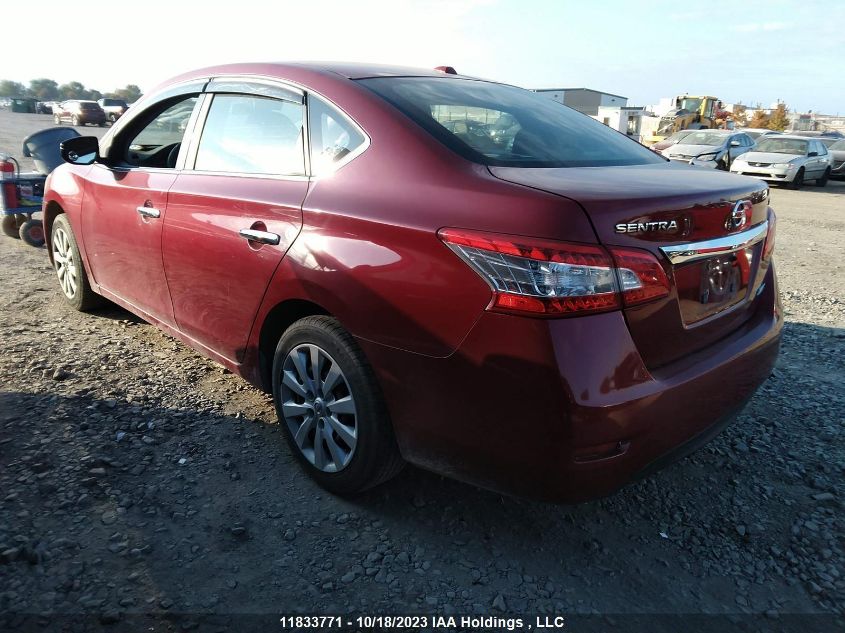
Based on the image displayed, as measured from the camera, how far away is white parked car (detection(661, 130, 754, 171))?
61.1ft

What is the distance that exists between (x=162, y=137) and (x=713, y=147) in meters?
18.4

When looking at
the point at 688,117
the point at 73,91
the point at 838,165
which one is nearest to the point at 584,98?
the point at 688,117

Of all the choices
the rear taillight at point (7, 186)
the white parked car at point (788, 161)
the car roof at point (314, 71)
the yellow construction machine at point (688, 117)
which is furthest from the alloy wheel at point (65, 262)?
the yellow construction machine at point (688, 117)

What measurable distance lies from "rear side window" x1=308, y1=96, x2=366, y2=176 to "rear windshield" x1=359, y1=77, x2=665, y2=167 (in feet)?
0.65

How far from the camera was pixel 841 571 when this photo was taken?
7.91 feet

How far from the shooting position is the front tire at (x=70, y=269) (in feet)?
15.1

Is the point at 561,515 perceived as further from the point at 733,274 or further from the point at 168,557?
the point at 168,557

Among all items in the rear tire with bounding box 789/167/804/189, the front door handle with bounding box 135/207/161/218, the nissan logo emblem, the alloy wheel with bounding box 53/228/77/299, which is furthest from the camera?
the rear tire with bounding box 789/167/804/189

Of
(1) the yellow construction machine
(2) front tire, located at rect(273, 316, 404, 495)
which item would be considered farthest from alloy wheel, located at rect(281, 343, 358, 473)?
(1) the yellow construction machine

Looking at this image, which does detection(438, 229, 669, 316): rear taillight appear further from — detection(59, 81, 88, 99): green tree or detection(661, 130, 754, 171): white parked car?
detection(59, 81, 88, 99): green tree

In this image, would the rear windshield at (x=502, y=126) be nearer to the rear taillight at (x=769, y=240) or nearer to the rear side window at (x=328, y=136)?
the rear side window at (x=328, y=136)

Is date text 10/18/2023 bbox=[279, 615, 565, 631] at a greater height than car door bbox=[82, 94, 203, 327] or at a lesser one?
lesser

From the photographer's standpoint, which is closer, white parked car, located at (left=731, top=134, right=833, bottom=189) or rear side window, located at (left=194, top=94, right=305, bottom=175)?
rear side window, located at (left=194, top=94, right=305, bottom=175)

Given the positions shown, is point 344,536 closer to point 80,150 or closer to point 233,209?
point 233,209
